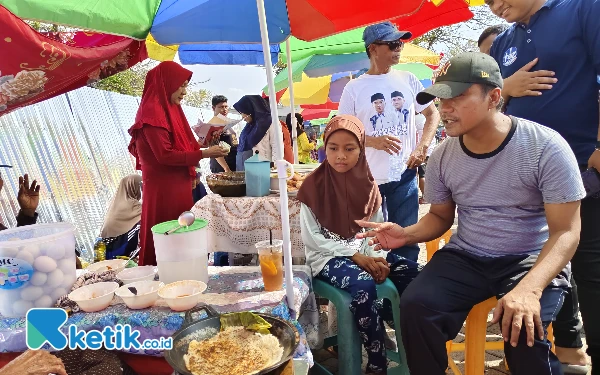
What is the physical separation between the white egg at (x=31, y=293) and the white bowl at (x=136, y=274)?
307 mm

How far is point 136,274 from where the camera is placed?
1886 mm

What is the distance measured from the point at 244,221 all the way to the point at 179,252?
0.97 meters

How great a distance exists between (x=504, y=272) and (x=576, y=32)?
3.66 ft

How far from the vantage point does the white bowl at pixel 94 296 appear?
1.60m

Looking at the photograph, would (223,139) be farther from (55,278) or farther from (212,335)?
(212,335)

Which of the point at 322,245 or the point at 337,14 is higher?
the point at 337,14

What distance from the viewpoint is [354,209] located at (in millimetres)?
2373

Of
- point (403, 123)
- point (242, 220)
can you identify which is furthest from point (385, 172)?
point (242, 220)

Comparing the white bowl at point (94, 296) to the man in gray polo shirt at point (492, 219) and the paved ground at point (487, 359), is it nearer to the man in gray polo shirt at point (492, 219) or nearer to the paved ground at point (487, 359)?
the man in gray polo shirt at point (492, 219)

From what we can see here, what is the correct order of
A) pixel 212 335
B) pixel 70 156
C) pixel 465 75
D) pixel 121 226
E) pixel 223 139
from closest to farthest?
pixel 212 335, pixel 465 75, pixel 121 226, pixel 70 156, pixel 223 139

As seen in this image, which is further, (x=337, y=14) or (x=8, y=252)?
(x=337, y=14)

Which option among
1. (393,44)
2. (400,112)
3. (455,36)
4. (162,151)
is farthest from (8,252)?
(455,36)

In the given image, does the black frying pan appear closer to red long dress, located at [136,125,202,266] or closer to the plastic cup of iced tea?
the plastic cup of iced tea

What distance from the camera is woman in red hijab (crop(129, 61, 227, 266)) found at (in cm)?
277
